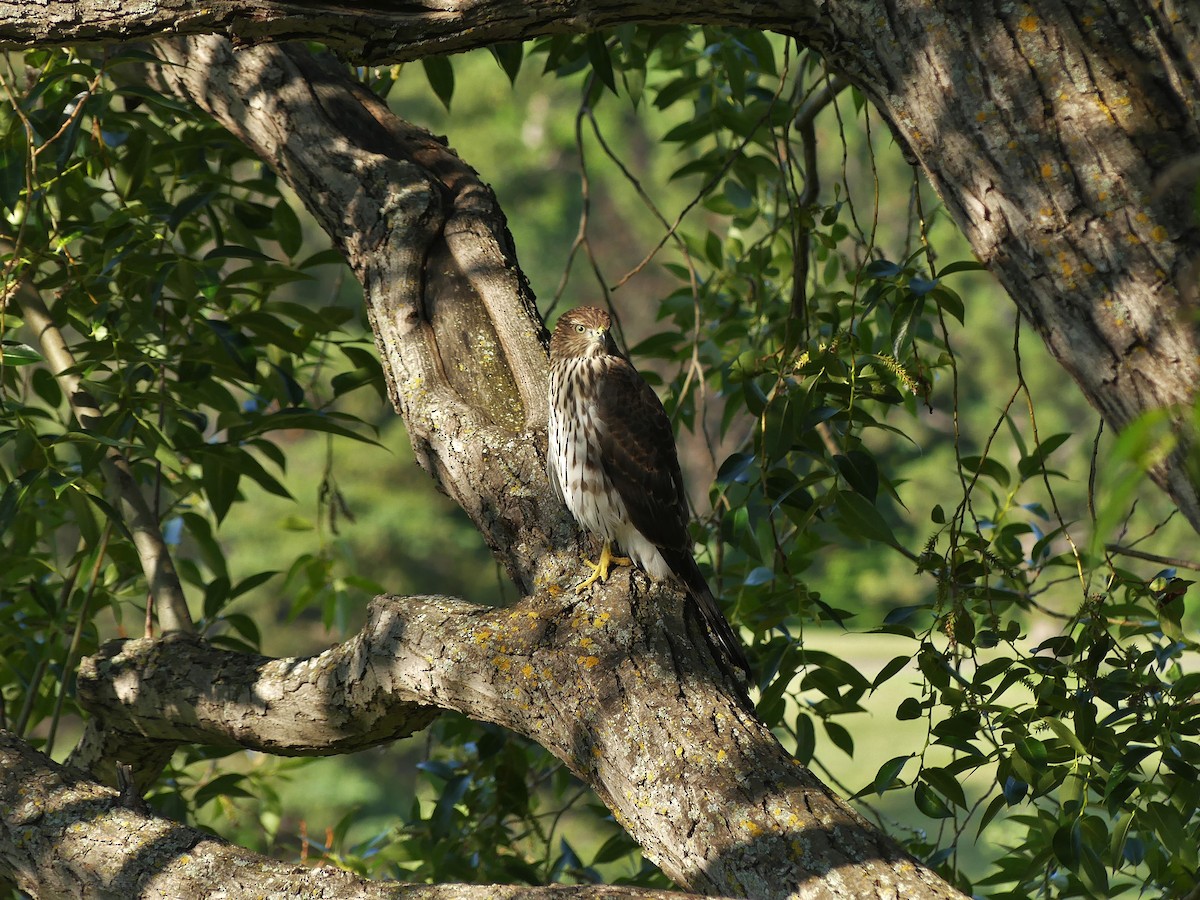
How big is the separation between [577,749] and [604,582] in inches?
12.1

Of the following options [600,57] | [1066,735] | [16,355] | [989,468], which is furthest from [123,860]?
[600,57]

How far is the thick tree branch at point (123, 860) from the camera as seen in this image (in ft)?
5.24

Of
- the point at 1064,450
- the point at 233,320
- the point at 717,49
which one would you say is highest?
the point at 717,49

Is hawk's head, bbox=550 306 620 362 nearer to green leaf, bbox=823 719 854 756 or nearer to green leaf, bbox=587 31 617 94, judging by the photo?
green leaf, bbox=587 31 617 94

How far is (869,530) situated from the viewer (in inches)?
80.3

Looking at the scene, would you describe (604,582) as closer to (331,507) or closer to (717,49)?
(331,507)

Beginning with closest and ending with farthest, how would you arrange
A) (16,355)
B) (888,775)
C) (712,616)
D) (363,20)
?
(363,20), (888,775), (16,355), (712,616)

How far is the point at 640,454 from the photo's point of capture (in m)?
2.96

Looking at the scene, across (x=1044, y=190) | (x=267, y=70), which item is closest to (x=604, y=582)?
(x=1044, y=190)

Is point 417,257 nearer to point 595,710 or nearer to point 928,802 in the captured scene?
point 595,710

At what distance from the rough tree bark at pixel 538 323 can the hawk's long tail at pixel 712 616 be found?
288mm

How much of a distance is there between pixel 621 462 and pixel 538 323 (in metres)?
0.57

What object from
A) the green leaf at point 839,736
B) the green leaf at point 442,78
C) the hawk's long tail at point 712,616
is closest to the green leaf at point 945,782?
the hawk's long tail at point 712,616

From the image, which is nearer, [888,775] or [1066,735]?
[1066,735]
